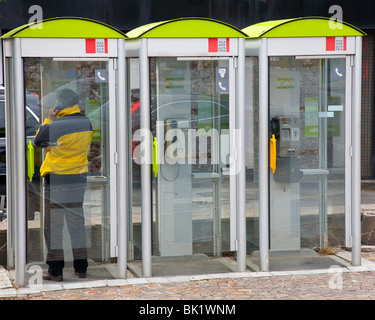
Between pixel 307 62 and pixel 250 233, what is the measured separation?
187cm

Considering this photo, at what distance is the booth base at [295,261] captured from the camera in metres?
7.42

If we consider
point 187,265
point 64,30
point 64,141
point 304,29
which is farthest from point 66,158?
point 304,29

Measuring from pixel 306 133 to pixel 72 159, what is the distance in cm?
255

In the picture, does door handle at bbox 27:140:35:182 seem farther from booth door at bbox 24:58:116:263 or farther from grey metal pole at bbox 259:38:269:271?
grey metal pole at bbox 259:38:269:271

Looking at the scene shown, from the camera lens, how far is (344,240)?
7.57 metres

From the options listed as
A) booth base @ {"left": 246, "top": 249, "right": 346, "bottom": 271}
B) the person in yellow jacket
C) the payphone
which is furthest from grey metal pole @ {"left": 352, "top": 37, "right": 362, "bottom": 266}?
the person in yellow jacket

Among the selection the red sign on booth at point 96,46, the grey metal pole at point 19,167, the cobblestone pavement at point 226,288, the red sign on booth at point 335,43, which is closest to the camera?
the cobblestone pavement at point 226,288

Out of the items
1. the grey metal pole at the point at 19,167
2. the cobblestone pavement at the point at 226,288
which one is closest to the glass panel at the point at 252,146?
the cobblestone pavement at the point at 226,288

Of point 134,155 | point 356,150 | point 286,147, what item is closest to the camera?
point 356,150

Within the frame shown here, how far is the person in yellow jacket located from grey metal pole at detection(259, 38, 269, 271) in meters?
1.65

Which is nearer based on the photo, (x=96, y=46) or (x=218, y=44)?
(x=96, y=46)

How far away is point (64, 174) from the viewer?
277 inches

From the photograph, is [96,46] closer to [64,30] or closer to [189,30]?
[64,30]

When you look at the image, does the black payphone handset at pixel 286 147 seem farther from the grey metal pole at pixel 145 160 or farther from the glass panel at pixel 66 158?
the glass panel at pixel 66 158
